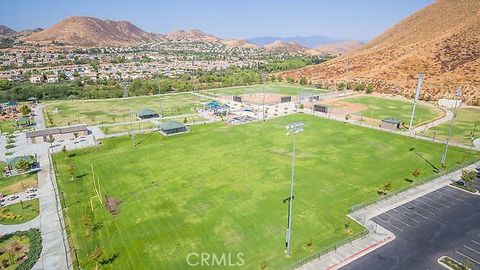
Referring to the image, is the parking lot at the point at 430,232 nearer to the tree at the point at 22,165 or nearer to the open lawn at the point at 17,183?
the open lawn at the point at 17,183

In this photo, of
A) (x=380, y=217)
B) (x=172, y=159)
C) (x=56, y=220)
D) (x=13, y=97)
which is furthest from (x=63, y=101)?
(x=380, y=217)

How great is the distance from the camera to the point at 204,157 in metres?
60.8

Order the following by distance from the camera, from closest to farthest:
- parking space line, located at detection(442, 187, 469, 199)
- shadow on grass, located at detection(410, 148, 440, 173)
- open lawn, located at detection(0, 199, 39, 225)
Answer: open lawn, located at detection(0, 199, 39, 225), parking space line, located at detection(442, 187, 469, 199), shadow on grass, located at detection(410, 148, 440, 173)

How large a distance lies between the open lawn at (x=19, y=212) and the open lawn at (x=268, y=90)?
321 ft

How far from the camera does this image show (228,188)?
1871 inches

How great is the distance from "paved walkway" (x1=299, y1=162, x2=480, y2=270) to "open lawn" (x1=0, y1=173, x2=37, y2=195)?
1773 inches

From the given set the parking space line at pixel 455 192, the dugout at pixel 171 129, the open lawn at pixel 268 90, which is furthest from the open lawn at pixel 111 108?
the parking space line at pixel 455 192

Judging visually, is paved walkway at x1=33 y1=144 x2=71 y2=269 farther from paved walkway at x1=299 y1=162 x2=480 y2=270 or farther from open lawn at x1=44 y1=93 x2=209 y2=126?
open lawn at x1=44 y1=93 x2=209 y2=126

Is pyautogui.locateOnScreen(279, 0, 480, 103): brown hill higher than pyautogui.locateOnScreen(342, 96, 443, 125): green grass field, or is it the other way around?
pyautogui.locateOnScreen(279, 0, 480, 103): brown hill

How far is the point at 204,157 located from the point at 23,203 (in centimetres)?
2972

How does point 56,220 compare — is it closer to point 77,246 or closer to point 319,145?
point 77,246

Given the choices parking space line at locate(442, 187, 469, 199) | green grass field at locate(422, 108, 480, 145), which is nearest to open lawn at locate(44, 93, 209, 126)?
green grass field at locate(422, 108, 480, 145)

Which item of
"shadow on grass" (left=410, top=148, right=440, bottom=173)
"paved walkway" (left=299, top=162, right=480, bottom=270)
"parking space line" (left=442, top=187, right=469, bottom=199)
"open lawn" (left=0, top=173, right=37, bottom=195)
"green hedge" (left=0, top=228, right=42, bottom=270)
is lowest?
"green hedge" (left=0, top=228, right=42, bottom=270)

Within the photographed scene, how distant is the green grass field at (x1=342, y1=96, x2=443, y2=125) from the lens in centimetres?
8931
